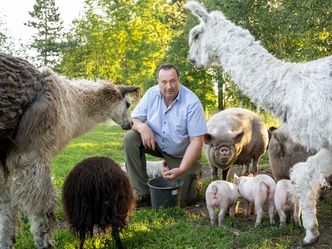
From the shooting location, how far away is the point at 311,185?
4016 millimetres

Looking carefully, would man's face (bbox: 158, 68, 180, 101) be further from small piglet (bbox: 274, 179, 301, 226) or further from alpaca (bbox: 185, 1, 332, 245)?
small piglet (bbox: 274, 179, 301, 226)

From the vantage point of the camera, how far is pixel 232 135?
20.2ft

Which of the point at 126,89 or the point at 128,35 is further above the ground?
the point at 128,35

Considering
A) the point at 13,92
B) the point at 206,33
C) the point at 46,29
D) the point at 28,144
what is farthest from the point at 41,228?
the point at 46,29

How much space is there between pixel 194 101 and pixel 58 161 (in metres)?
5.68

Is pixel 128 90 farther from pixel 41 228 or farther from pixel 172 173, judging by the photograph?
pixel 41 228

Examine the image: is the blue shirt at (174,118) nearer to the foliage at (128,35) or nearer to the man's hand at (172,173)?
the man's hand at (172,173)

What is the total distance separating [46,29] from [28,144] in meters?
52.3

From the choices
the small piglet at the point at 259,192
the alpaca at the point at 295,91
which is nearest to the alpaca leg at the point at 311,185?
the alpaca at the point at 295,91

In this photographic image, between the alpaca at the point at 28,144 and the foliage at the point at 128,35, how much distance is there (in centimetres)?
2098

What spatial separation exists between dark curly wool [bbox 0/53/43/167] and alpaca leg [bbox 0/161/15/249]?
0.84ft

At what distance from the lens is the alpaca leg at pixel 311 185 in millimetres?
3941

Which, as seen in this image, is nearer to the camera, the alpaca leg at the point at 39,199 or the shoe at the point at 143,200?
the alpaca leg at the point at 39,199

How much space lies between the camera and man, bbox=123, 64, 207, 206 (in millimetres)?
5363
